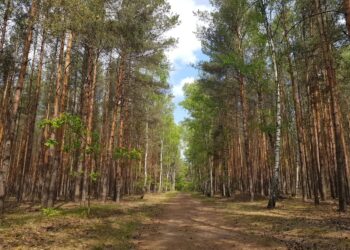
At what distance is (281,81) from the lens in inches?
1009

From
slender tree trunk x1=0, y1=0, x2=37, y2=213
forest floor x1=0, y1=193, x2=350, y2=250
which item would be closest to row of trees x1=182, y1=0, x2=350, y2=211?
forest floor x1=0, y1=193, x2=350, y2=250

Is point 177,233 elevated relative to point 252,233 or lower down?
lower down

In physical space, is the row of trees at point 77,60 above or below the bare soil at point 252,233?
above

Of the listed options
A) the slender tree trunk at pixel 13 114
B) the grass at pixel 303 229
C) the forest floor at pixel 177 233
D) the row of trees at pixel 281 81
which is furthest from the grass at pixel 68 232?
the row of trees at pixel 281 81

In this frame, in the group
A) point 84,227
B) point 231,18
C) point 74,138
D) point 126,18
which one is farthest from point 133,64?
point 84,227

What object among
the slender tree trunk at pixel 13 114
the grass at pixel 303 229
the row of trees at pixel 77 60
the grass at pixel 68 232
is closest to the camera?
the grass at pixel 68 232

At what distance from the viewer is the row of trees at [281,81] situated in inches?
638

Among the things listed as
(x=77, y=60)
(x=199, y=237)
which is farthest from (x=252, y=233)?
(x=77, y=60)

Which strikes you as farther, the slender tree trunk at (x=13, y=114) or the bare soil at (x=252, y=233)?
the slender tree trunk at (x=13, y=114)

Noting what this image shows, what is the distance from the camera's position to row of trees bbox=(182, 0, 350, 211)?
16203 millimetres

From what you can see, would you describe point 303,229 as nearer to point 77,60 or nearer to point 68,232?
point 68,232

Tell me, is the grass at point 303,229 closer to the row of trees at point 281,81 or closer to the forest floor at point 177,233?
the forest floor at point 177,233

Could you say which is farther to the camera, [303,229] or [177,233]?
[177,233]

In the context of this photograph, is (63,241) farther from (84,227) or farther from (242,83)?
(242,83)
